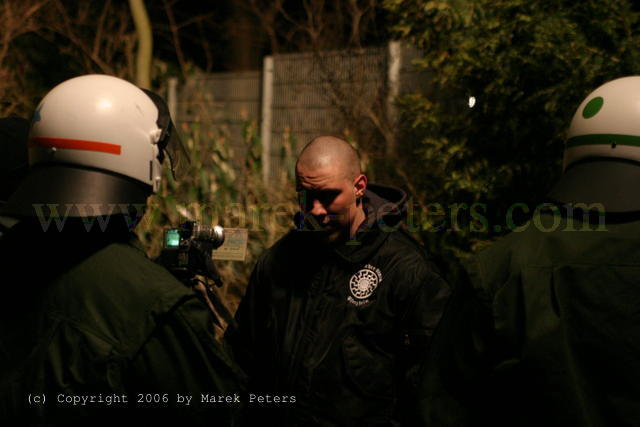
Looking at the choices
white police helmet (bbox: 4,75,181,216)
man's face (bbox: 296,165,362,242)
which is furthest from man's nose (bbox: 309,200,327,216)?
white police helmet (bbox: 4,75,181,216)

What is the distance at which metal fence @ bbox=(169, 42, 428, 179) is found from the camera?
574 cm

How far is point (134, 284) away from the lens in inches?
58.8

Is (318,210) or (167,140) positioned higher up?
(167,140)

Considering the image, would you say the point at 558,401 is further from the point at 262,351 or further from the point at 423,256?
the point at 262,351

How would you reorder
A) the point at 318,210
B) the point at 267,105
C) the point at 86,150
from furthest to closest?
the point at 267,105 → the point at 318,210 → the point at 86,150

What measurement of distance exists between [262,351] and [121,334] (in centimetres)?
106

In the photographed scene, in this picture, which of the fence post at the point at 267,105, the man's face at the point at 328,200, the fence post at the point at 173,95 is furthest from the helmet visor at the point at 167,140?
the fence post at the point at 173,95

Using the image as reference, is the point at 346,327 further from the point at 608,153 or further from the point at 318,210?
the point at 608,153

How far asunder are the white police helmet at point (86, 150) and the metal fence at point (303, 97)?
3716 millimetres

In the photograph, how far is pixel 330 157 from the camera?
255 centimetres

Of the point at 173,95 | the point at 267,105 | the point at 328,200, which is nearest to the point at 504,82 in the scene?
the point at 328,200

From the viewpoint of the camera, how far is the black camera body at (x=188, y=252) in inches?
79.8

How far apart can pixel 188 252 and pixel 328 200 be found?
71cm

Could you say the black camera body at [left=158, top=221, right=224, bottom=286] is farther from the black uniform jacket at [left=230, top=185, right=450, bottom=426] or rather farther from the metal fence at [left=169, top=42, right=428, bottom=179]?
the metal fence at [left=169, top=42, right=428, bottom=179]
